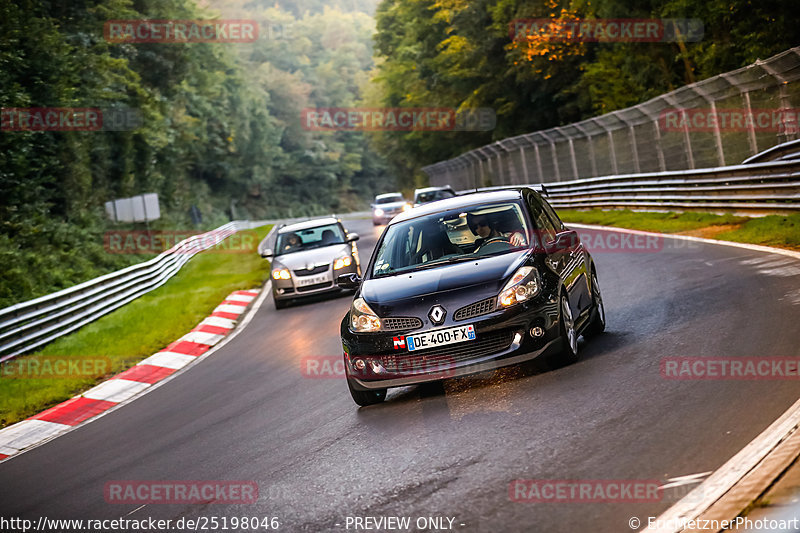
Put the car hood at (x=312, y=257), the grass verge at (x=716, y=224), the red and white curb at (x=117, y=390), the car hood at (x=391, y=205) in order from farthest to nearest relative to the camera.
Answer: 1. the car hood at (x=391, y=205)
2. the car hood at (x=312, y=257)
3. the grass verge at (x=716, y=224)
4. the red and white curb at (x=117, y=390)

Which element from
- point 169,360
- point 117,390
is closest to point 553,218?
point 117,390

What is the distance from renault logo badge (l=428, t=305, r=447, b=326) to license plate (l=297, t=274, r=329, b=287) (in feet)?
34.9

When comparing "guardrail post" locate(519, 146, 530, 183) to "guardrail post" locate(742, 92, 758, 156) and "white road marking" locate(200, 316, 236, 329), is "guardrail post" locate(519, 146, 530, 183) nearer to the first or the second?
"guardrail post" locate(742, 92, 758, 156)

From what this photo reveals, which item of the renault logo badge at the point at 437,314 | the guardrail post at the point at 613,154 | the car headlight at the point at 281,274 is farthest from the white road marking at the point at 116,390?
the guardrail post at the point at 613,154

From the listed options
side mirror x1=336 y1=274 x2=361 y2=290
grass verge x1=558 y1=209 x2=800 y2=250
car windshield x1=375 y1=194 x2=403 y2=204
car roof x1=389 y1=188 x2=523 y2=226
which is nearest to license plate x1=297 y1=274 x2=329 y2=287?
grass verge x1=558 y1=209 x2=800 y2=250

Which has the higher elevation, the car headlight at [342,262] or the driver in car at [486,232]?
the driver in car at [486,232]

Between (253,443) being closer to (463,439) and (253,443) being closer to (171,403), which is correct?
(463,439)

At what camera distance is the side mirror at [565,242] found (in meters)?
8.41

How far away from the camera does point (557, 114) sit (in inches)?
1911

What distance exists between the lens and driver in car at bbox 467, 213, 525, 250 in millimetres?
8398

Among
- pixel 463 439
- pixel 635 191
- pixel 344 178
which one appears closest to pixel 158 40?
pixel 635 191

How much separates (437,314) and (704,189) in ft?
49.1

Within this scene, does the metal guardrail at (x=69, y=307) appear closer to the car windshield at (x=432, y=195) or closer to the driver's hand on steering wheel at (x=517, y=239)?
the driver's hand on steering wheel at (x=517, y=239)

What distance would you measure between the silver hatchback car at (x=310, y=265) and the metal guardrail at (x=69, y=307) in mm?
3602
